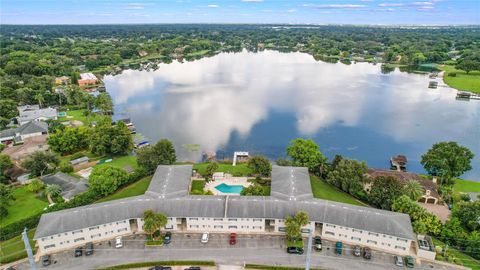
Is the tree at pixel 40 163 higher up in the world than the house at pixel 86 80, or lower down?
lower down

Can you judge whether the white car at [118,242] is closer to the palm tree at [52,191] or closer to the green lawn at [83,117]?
the palm tree at [52,191]

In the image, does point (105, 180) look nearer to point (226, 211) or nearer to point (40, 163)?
point (40, 163)

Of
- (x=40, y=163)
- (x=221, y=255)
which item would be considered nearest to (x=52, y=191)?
(x=40, y=163)

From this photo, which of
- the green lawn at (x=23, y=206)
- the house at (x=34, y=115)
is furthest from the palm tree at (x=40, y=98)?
the green lawn at (x=23, y=206)

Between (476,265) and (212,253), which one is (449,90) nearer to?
(476,265)

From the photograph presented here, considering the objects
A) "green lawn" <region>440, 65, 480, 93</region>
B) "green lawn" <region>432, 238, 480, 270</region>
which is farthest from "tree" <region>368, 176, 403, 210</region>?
"green lawn" <region>440, 65, 480, 93</region>

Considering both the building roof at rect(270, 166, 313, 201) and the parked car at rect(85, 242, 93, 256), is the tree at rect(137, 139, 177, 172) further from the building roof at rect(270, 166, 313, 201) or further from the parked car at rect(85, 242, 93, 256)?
the building roof at rect(270, 166, 313, 201)
